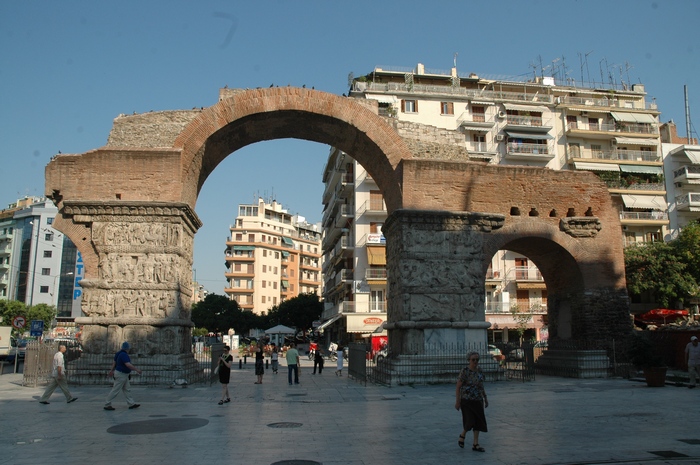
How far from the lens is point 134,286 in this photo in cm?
1520

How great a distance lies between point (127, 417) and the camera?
10.2m

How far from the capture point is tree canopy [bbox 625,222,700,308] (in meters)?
33.9

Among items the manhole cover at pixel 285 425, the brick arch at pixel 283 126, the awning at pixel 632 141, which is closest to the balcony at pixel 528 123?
the awning at pixel 632 141

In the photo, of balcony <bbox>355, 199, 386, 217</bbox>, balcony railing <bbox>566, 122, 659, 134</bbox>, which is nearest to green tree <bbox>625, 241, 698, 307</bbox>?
balcony railing <bbox>566, 122, 659, 134</bbox>

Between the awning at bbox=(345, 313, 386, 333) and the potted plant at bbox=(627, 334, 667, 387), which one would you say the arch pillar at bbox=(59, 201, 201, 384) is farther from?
the awning at bbox=(345, 313, 386, 333)

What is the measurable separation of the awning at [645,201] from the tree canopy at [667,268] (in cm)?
560


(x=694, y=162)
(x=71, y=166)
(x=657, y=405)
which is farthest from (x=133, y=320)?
(x=694, y=162)

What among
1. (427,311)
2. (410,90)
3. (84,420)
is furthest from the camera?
(410,90)

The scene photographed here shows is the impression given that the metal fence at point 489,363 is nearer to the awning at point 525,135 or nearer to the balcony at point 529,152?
the balcony at point 529,152

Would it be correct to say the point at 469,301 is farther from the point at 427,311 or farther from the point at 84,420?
the point at 84,420

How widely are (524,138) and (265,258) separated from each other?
143ft

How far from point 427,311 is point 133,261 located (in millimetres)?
8123

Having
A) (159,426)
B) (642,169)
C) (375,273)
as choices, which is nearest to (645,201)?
(642,169)

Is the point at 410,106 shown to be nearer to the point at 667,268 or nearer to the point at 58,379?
the point at 667,268
